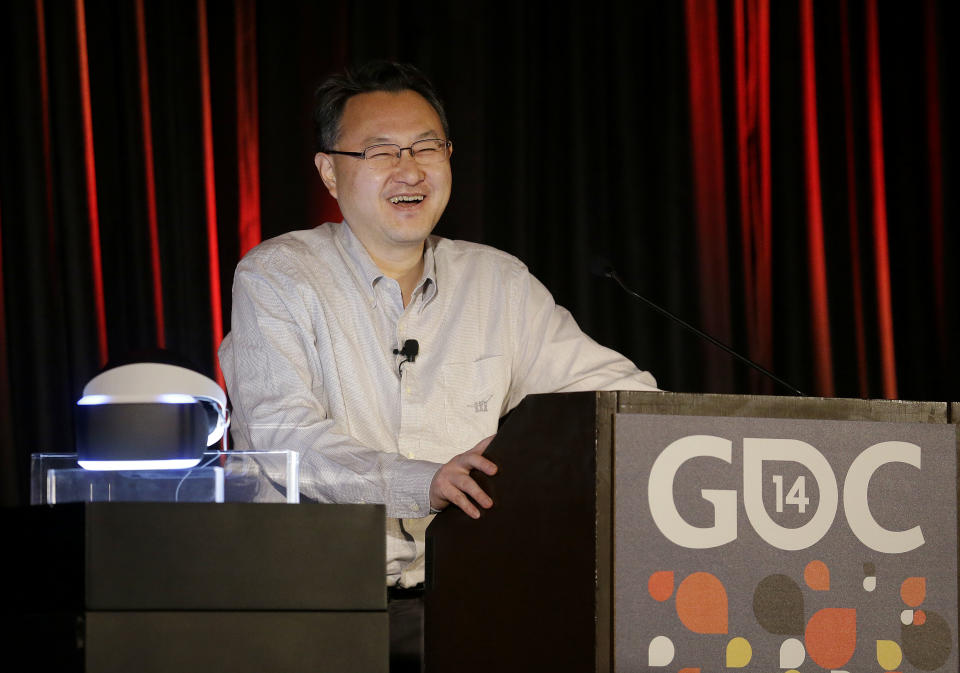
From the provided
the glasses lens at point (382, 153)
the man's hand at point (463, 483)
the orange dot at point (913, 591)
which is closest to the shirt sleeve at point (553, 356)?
the glasses lens at point (382, 153)

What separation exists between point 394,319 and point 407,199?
0.78ft

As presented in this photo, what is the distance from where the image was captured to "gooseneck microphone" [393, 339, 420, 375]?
2.07 metres

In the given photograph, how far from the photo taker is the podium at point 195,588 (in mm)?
1082

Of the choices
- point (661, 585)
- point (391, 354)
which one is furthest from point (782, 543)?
point (391, 354)

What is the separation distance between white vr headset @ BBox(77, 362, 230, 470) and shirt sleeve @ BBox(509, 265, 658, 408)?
0.98 m

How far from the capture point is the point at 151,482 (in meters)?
1.26

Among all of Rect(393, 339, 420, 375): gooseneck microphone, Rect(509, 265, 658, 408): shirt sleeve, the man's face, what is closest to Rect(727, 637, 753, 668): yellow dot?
Rect(509, 265, 658, 408): shirt sleeve

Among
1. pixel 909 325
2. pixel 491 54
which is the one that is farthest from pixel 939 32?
pixel 491 54

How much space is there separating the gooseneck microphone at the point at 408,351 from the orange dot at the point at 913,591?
103cm

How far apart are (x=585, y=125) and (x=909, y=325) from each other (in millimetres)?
1069

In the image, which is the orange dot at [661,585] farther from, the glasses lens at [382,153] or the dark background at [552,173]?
the dark background at [552,173]

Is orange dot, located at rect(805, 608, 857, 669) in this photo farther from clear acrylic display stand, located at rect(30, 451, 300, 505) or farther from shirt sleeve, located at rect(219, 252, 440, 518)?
clear acrylic display stand, located at rect(30, 451, 300, 505)

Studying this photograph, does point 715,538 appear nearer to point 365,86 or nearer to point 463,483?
point 463,483

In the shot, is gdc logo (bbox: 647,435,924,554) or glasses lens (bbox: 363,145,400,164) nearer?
gdc logo (bbox: 647,435,924,554)
